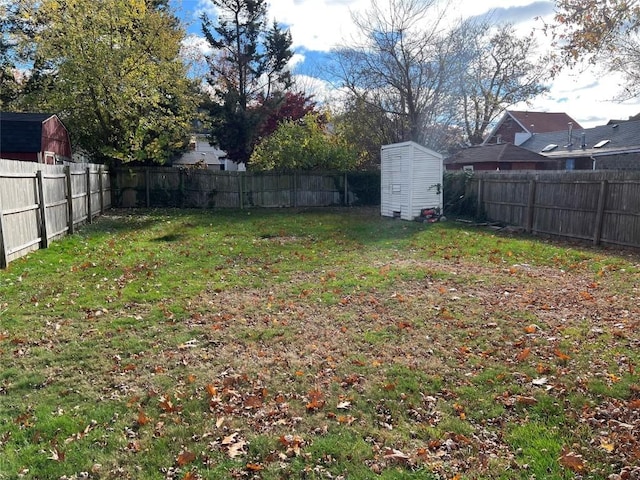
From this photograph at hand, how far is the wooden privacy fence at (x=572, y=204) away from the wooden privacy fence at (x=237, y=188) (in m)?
7.35

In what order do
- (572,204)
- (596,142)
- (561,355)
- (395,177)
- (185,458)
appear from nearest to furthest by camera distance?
(185,458), (561,355), (572,204), (395,177), (596,142)

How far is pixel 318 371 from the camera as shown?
164 inches

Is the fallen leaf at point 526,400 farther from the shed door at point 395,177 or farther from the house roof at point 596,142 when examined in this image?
the house roof at point 596,142

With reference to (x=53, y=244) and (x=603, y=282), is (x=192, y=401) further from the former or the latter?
(x=53, y=244)

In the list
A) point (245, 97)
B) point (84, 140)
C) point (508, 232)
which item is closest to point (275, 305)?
point (508, 232)

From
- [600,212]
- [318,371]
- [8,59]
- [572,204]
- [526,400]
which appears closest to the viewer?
[526,400]

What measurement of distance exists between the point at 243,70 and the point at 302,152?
9356 mm

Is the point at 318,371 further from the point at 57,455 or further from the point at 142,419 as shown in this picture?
the point at 57,455

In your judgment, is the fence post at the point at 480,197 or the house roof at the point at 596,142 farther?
the house roof at the point at 596,142

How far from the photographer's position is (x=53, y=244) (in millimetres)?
9672

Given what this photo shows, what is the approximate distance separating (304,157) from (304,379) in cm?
1772

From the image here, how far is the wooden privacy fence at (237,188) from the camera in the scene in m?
19.9

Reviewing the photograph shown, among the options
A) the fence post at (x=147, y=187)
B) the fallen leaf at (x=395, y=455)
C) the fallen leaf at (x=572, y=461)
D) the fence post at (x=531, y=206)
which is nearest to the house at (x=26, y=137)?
the fence post at (x=147, y=187)

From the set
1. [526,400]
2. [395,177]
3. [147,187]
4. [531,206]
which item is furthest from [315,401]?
[147,187]
